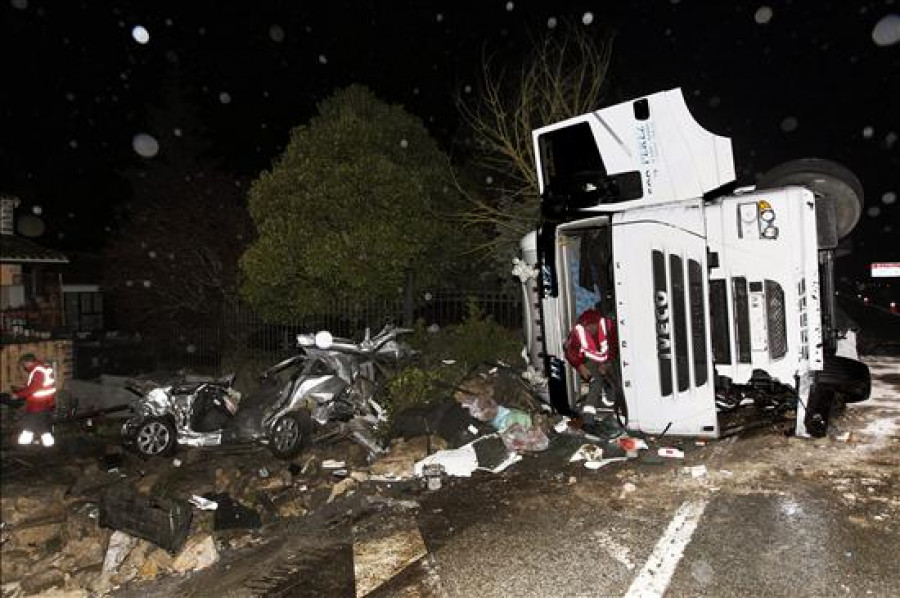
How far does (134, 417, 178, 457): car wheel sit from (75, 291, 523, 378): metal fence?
9.89 ft

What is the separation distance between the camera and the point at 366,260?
33.9 feet

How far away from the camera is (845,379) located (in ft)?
18.8

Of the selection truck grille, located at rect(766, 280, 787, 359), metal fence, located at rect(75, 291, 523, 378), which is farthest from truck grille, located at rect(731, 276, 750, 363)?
metal fence, located at rect(75, 291, 523, 378)

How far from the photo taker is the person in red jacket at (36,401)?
942cm

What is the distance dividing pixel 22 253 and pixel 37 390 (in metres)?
9.58

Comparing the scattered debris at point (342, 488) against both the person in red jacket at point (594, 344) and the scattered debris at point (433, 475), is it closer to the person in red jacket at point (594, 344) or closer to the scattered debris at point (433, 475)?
the scattered debris at point (433, 475)

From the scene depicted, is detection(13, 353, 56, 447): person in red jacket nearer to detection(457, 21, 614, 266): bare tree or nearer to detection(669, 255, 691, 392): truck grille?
detection(457, 21, 614, 266): bare tree

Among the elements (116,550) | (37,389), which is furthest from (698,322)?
(37,389)

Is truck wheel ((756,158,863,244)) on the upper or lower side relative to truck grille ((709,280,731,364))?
upper

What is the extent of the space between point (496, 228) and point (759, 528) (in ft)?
26.7

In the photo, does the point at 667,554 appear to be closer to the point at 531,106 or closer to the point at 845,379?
the point at 845,379

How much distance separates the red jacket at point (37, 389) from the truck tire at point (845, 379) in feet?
34.1

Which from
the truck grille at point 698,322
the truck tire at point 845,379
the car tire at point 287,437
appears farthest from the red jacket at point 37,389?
the truck tire at point 845,379

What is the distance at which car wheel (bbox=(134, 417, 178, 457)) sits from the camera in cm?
788
